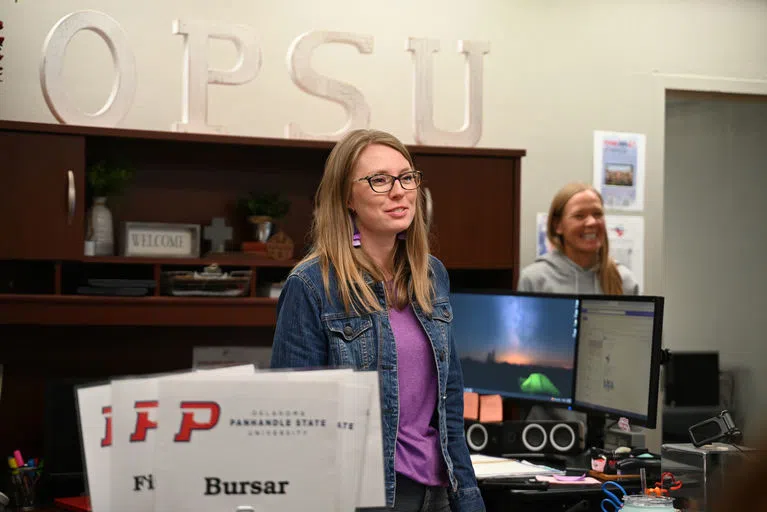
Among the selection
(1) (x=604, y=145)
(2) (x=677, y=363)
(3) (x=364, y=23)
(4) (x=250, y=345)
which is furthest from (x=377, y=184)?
(2) (x=677, y=363)

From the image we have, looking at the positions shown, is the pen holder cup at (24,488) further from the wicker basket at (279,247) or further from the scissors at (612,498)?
the scissors at (612,498)

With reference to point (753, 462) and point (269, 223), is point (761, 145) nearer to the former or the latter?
point (269, 223)

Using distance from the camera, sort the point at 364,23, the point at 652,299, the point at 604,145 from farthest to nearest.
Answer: the point at 604,145 < the point at 364,23 < the point at 652,299

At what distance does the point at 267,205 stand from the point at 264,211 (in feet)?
0.09

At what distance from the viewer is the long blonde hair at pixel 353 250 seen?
85.4 inches

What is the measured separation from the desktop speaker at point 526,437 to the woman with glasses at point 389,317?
0.92 metres

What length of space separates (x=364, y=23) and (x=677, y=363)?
3874 millimetres

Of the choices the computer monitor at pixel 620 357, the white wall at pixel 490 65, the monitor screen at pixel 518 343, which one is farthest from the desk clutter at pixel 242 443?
the white wall at pixel 490 65

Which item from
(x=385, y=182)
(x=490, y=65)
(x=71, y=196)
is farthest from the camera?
(x=490, y=65)

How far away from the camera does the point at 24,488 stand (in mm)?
3385

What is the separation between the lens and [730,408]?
7.28 m

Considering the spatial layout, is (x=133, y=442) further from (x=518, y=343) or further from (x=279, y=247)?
(x=279, y=247)

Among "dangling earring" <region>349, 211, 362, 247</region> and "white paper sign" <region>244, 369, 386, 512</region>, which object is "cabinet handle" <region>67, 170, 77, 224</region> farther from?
"white paper sign" <region>244, 369, 386, 512</region>

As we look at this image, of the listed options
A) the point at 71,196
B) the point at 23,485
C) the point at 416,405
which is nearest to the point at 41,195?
the point at 71,196
